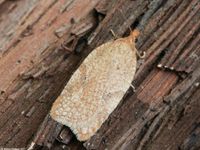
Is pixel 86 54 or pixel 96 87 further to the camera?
pixel 86 54

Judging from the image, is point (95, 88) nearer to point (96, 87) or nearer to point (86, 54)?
point (96, 87)

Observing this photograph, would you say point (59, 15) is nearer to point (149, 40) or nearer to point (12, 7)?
point (12, 7)

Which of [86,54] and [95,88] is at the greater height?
[86,54]

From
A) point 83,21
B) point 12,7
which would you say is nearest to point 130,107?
point 83,21

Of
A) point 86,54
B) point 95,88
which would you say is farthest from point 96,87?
point 86,54
